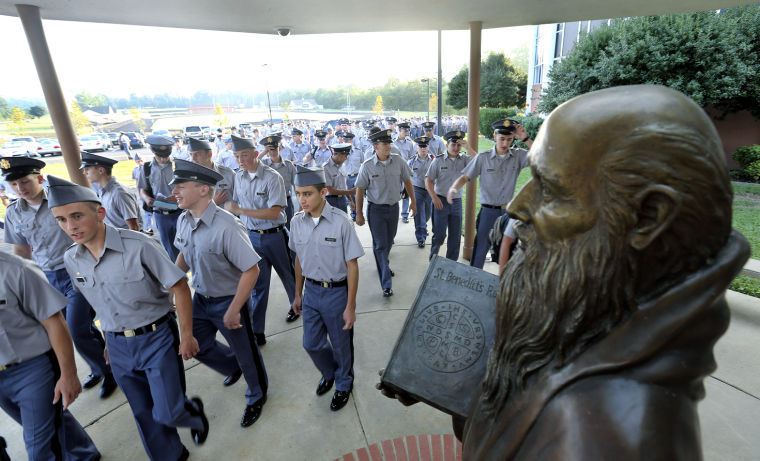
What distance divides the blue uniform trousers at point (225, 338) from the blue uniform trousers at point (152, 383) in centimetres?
46

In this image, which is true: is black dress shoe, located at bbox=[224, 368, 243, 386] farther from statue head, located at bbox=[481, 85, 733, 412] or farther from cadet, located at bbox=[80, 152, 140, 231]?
statue head, located at bbox=[481, 85, 733, 412]

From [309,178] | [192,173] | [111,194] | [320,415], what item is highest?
[192,173]

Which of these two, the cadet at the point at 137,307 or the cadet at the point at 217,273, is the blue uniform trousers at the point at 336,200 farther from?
the cadet at the point at 137,307

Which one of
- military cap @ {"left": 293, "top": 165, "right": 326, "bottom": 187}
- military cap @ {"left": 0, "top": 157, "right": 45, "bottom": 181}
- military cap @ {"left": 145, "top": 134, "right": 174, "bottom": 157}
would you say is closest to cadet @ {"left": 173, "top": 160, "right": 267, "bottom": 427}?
military cap @ {"left": 293, "top": 165, "right": 326, "bottom": 187}

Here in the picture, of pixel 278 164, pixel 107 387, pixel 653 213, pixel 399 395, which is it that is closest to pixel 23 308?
pixel 107 387

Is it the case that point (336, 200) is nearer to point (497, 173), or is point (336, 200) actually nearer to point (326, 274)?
point (497, 173)

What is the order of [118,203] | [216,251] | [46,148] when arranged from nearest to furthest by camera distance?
1. [216,251]
2. [118,203]
3. [46,148]

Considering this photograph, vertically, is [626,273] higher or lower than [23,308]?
higher

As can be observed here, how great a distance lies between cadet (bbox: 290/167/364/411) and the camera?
9.99ft

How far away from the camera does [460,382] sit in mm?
1263

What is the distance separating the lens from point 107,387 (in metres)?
3.41

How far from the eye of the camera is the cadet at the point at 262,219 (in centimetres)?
409

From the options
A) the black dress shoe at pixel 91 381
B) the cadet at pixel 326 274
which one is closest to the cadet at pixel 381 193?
the cadet at pixel 326 274

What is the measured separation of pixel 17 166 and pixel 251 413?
314 centimetres
